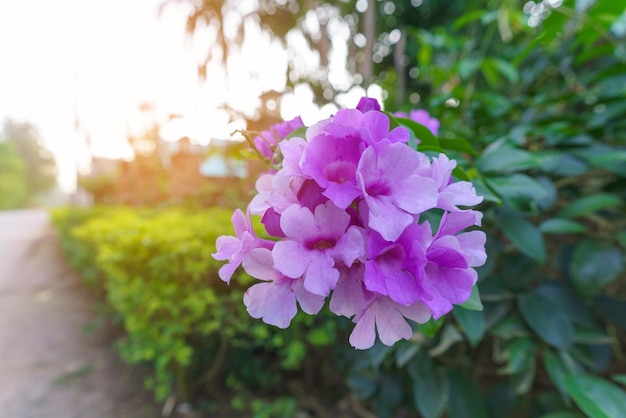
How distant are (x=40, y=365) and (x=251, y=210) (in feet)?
10.3

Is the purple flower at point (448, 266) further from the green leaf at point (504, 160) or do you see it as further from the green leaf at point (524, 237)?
the green leaf at point (524, 237)

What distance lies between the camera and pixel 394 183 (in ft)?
1.29

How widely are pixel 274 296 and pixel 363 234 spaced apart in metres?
0.13

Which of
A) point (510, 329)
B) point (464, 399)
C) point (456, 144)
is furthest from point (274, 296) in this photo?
point (464, 399)

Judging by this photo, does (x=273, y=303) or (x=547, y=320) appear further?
(x=547, y=320)

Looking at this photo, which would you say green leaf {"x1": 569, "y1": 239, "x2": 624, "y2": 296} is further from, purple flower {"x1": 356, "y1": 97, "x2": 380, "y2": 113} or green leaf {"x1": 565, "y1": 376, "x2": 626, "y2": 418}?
purple flower {"x1": 356, "y1": 97, "x2": 380, "y2": 113}

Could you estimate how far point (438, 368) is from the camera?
1079 mm

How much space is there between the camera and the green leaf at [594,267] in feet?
3.03

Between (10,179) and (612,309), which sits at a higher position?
(612,309)

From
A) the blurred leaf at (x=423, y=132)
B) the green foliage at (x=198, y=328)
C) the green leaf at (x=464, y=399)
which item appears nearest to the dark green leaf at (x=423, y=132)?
the blurred leaf at (x=423, y=132)

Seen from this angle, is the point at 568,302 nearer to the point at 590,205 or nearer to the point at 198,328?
the point at 590,205

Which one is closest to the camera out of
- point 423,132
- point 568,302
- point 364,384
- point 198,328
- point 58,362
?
point 423,132

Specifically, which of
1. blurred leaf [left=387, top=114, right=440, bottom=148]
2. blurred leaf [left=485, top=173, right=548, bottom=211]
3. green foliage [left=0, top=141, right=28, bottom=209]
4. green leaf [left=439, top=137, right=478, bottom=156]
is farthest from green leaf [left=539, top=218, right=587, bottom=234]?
green foliage [left=0, top=141, right=28, bottom=209]

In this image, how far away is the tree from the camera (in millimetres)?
34812
